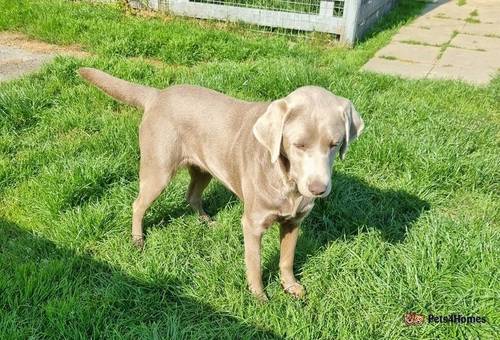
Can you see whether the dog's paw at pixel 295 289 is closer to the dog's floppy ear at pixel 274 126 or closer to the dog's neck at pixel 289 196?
the dog's neck at pixel 289 196

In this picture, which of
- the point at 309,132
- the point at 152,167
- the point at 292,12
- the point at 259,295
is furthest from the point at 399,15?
the point at 309,132

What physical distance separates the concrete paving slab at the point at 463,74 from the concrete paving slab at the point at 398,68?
126 millimetres

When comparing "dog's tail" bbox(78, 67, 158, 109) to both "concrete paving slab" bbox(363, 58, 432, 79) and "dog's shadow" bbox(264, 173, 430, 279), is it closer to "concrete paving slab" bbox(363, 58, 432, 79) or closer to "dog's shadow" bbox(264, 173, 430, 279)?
"dog's shadow" bbox(264, 173, 430, 279)

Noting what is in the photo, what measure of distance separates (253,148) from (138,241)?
1.12 m

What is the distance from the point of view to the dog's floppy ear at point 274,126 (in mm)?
2236

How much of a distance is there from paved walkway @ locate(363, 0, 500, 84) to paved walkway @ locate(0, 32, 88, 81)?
13.7 ft

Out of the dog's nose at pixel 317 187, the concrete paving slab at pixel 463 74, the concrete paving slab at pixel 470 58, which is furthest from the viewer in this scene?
the concrete paving slab at pixel 470 58

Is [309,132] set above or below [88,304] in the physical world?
above

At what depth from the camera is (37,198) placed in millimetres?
3451

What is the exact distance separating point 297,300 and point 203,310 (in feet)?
1.78

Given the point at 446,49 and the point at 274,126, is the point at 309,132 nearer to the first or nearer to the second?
the point at 274,126

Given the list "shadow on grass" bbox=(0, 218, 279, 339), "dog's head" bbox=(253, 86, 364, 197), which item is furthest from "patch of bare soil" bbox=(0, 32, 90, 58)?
"dog's head" bbox=(253, 86, 364, 197)

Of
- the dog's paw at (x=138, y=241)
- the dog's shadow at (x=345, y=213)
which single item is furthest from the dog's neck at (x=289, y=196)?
the dog's paw at (x=138, y=241)

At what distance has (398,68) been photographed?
260 inches
